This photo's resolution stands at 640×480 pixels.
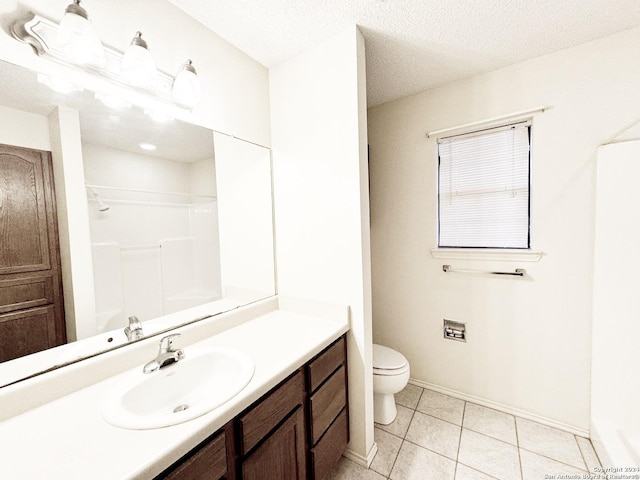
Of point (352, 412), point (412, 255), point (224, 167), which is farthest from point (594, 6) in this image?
point (352, 412)

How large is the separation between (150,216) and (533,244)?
90.3 inches

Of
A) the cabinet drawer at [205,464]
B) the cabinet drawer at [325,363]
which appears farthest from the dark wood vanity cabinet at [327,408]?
the cabinet drawer at [205,464]

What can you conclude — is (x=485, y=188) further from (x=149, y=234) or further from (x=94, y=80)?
(x=94, y=80)

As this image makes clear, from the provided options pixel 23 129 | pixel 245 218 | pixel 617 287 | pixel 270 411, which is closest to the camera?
pixel 23 129

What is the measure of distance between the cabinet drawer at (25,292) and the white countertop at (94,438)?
13.3 inches

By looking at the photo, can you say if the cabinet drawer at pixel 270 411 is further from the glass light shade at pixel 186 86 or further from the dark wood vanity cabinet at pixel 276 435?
the glass light shade at pixel 186 86

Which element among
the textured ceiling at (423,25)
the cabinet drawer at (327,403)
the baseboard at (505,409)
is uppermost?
the textured ceiling at (423,25)

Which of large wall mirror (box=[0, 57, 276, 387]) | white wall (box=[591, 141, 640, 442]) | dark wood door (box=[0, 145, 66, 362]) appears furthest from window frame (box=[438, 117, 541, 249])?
dark wood door (box=[0, 145, 66, 362])

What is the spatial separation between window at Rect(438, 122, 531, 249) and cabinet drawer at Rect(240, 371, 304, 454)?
157cm

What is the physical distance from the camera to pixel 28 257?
34.2 inches

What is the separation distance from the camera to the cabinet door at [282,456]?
890 millimetres

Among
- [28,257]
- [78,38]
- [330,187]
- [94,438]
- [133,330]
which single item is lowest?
[94,438]

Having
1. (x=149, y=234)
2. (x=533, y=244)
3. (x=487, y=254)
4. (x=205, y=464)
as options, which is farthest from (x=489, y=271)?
(x=149, y=234)

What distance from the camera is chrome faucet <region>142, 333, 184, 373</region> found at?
0.99 meters
